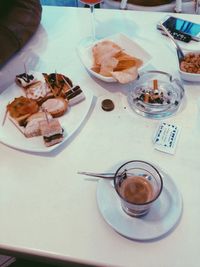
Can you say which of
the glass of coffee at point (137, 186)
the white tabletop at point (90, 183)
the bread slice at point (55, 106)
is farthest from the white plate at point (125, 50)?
the glass of coffee at point (137, 186)

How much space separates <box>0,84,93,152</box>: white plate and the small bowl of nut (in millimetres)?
272

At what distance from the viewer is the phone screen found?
1.01 metres

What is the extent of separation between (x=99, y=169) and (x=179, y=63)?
43cm

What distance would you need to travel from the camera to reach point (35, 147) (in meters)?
0.69

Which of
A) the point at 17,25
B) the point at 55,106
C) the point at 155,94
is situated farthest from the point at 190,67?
the point at 17,25

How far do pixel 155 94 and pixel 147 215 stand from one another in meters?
0.37

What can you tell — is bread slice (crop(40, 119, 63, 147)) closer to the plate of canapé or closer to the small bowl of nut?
the plate of canapé

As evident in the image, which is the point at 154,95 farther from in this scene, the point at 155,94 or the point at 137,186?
the point at 137,186

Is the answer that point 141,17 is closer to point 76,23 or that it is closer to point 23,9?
point 76,23

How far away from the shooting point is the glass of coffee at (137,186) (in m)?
0.54

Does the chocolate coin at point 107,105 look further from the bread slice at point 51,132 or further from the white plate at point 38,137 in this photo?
the bread slice at point 51,132

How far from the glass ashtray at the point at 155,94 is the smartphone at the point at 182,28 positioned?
0.73ft

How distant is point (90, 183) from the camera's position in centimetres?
63

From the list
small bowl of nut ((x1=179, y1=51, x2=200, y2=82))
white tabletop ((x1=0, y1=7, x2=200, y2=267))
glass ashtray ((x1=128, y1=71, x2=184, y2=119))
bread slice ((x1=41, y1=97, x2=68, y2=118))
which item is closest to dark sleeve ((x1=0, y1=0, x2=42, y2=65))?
white tabletop ((x1=0, y1=7, x2=200, y2=267))
